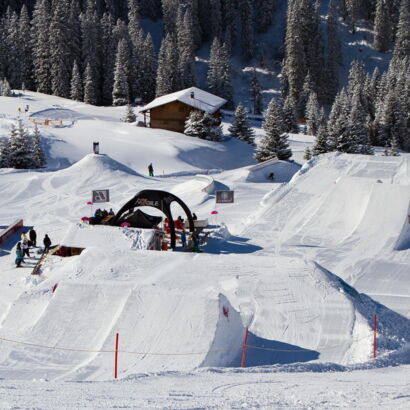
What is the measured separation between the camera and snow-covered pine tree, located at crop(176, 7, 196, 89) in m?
83.4

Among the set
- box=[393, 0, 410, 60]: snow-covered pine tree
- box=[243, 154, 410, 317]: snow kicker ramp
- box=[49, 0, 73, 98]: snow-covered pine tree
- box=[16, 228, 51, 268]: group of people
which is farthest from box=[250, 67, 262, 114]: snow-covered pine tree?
box=[16, 228, 51, 268]: group of people

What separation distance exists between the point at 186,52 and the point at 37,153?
2031 inches

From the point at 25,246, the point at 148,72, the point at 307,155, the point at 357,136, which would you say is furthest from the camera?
the point at 148,72

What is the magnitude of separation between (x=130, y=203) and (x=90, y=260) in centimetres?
656

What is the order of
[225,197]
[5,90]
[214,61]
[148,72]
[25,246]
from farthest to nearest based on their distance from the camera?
[214,61] → [148,72] → [5,90] → [225,197] → [25,246]

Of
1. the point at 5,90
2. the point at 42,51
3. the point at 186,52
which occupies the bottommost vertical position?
the point at 5,90

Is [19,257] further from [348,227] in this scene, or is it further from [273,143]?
[273,143]

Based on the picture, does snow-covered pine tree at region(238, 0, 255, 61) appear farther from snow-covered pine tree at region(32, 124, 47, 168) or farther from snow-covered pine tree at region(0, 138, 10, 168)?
snow-covered pine tree at region(0, 138, 10, 168)

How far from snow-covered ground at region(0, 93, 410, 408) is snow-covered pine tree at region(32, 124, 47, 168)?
11172mm

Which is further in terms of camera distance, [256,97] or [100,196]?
[256,97]

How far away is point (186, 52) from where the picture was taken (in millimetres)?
89750

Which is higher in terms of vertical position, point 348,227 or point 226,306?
point 226,306

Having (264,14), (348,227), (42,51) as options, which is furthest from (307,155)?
(264,14)

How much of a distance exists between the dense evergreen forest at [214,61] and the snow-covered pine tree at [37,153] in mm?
22751
